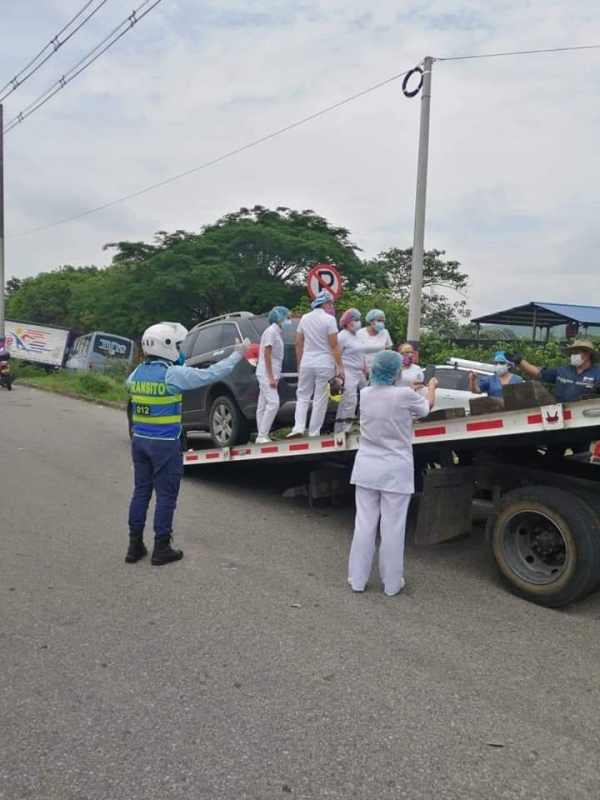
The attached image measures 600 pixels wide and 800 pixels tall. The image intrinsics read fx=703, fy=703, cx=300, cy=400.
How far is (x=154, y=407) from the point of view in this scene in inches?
215

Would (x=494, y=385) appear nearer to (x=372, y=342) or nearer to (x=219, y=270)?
(x=372, y=342)

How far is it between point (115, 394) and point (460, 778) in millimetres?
17998

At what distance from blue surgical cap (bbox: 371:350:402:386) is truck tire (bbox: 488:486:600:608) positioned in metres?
1.22

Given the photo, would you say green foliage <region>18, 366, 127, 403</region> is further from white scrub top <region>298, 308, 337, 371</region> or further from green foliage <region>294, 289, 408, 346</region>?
white scrub top <region>298, 308, 337, 371</region>

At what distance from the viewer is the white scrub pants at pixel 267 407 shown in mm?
7406

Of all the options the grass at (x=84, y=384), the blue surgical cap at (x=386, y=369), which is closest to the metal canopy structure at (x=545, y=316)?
the grass at (x=84, y=384)

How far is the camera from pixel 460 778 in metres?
2.82

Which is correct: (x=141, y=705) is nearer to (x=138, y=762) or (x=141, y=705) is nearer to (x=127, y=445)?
(x=138, y=762)

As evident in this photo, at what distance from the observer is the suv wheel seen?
8.08 m

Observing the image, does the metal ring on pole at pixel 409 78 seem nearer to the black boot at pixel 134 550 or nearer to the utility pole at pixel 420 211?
the utility pole at pixel 420 211

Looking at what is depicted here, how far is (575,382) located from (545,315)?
19328 mm

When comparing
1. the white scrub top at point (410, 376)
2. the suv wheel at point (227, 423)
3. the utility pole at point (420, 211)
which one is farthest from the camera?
the utility pole at point (420, 211)

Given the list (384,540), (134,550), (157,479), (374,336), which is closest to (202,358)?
(374,336)

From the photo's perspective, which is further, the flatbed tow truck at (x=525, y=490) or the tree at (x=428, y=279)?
the tree at (x=428, y=279)
